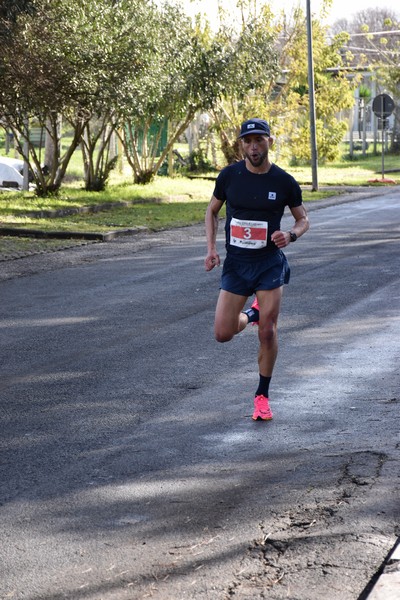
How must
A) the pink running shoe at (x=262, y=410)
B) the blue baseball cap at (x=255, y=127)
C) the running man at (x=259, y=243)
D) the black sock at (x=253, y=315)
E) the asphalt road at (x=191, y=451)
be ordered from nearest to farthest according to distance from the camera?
the asphalt road at (x=191, y=451) → the blue baseball cap at (x=255, y=127) → the pink running shoe at (x=262, y=410) → the running man at (x=259, y=243) → the black sock at (x=253, y=315)

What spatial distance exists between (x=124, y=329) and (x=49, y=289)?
122 inches

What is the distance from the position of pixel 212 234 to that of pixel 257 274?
47 cm

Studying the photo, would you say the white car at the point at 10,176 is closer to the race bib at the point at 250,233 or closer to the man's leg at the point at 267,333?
the race bib at the point at 250,233

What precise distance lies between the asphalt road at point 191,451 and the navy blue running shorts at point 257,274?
0.78m

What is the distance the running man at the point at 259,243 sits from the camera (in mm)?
6996

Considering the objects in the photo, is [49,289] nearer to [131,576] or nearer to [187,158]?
[131,576]

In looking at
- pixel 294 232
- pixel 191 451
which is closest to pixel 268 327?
pixel 294 232

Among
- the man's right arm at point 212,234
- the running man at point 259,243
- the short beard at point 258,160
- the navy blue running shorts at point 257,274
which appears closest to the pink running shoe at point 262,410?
the running man at point 259,243

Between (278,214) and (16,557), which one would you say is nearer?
(16,557)

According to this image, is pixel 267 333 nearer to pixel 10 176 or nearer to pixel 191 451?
pixel 191 451

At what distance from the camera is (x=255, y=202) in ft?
23.0

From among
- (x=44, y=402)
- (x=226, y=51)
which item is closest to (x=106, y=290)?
(x=44, y=402)

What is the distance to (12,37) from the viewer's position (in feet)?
62.4

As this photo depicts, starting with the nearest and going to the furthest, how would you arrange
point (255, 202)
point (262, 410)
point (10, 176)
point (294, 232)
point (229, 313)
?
point (262, 410) → point (255, 202) → point (294, 232) → point (229, 313) → point (10, 176)
